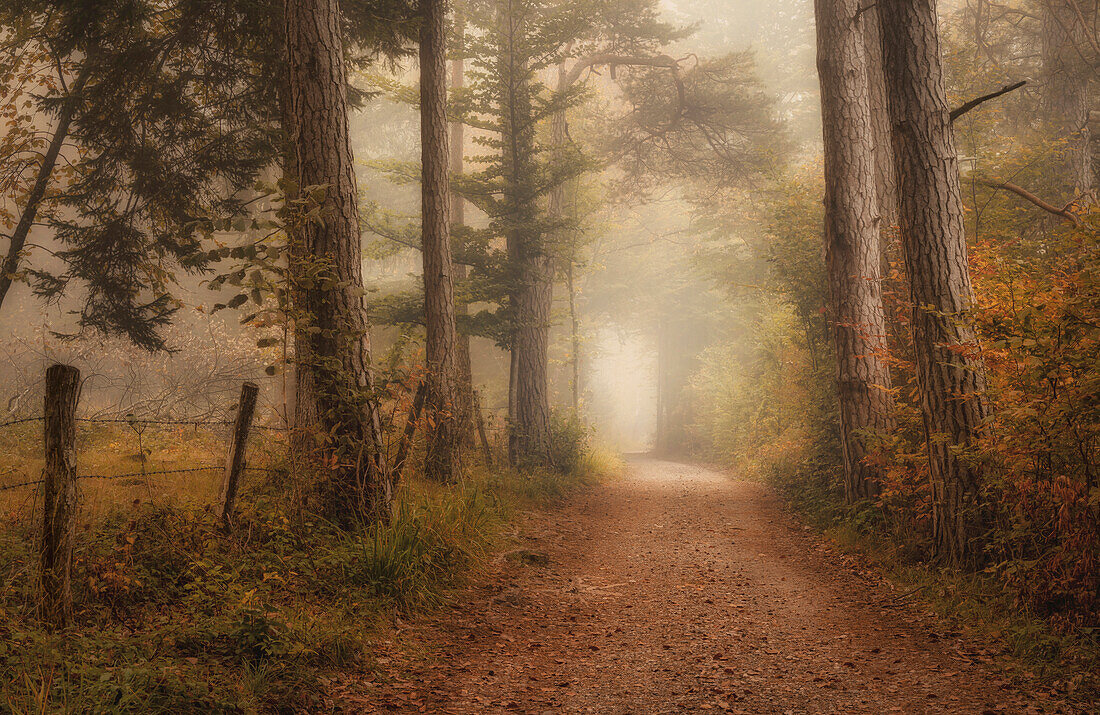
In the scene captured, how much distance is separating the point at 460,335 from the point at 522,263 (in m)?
2.01

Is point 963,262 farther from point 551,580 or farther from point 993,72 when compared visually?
point 993,72

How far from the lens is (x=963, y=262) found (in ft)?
20.4

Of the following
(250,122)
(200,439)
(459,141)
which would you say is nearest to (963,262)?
(250,122)

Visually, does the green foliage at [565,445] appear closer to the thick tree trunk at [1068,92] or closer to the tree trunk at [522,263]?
the tree trunk at [522,263]

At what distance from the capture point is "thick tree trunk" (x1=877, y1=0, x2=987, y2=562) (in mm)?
5988

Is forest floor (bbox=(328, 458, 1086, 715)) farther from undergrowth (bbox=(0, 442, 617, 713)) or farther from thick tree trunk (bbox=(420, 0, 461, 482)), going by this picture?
thick tree trunk (bbox=(420, 0, 461, 482))

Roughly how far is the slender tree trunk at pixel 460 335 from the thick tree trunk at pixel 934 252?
6038mm

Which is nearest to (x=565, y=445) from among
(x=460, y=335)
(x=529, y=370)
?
(x=529, y=370)

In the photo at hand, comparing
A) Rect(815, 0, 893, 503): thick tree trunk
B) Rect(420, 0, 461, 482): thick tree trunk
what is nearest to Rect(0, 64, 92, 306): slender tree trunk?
Rect(420, 0, 461, 482): thick tree trunk

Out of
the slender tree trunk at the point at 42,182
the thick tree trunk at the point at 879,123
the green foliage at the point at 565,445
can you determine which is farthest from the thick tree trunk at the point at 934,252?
the slender tree trunk at the point at 42,182

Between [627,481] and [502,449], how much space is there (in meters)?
4.44

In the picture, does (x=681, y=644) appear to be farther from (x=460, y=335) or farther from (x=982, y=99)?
(x=460, y=335)

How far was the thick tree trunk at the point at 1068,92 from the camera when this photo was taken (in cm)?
1273

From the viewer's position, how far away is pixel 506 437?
14742mm
